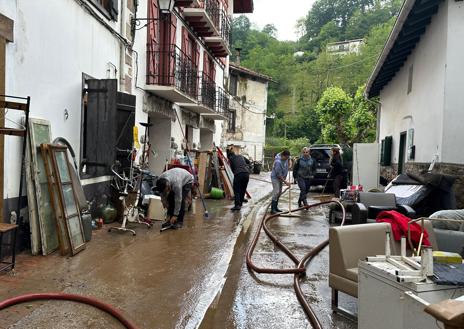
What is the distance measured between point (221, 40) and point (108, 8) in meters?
10.2

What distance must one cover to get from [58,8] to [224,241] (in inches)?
190

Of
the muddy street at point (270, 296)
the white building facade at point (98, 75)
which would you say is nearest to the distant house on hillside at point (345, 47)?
the white building facade at point (98, 75)

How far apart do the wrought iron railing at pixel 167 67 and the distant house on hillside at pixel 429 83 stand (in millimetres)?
6052

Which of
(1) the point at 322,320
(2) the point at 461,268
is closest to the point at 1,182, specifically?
(1) the point at 322,320

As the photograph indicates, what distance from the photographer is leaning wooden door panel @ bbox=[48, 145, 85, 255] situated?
20.4 feet

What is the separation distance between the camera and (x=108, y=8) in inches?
359

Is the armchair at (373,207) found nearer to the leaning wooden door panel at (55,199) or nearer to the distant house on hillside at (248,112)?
the leaning wooden door panel at (55,199)

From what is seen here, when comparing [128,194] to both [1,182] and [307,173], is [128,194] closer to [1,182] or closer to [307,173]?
[1,182]

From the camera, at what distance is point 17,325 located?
12.3ft

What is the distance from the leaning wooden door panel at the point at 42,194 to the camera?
6.04 m

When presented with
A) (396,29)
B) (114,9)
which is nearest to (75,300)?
(114,9)

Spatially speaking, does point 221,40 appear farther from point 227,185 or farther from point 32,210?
point 32,210

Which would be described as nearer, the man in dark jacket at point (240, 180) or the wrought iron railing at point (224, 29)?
the man in dark jacket at point (240, 180)

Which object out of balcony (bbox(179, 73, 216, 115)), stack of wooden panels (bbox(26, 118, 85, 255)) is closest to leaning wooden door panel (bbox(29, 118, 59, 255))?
stack of wooden panels (bbox(26, 118, 85, 255))
